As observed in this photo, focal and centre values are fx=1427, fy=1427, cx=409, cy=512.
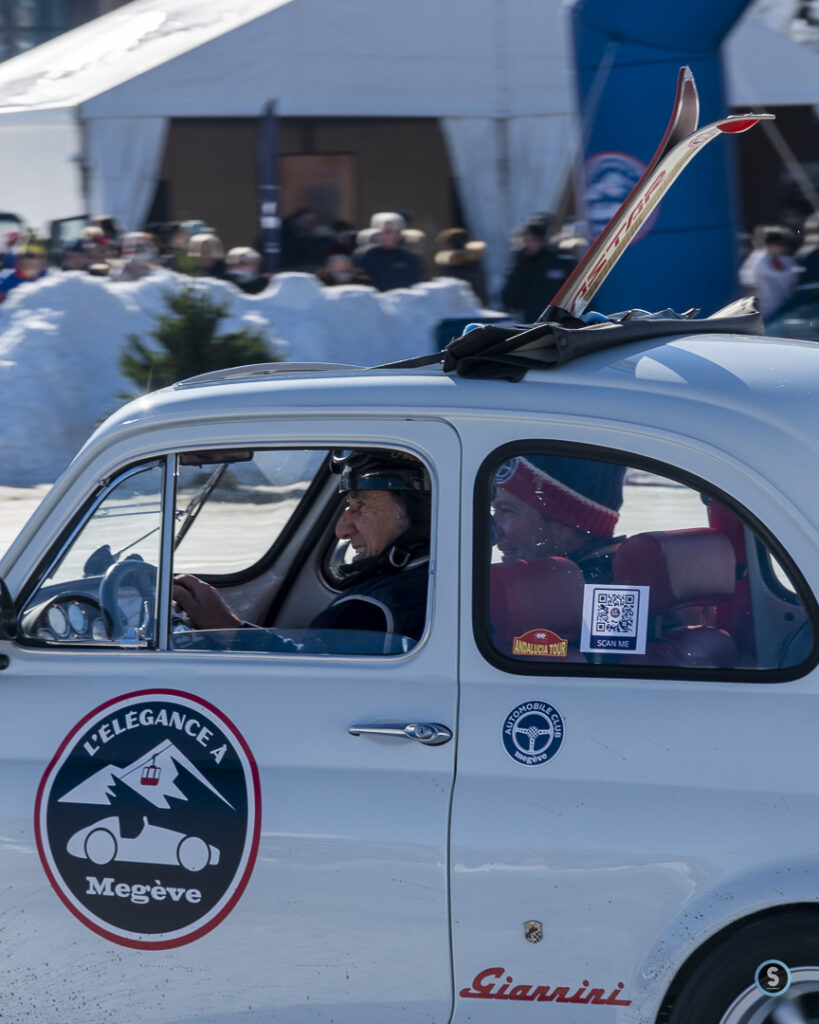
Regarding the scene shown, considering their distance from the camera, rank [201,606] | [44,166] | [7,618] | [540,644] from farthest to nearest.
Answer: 1. [44,166]
2. [201,606]
3. [7,618]
4. [540,644]

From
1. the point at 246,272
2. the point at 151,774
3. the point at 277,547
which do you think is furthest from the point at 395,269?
the point at 151,774

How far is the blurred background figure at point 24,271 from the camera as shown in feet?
44.6

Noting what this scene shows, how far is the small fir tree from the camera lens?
36.4ft

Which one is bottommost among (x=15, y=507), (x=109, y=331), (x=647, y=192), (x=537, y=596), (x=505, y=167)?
(x=15, y=507)

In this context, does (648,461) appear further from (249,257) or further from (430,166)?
(430,166)

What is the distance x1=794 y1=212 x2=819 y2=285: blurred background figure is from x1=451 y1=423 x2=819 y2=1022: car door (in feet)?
30.5

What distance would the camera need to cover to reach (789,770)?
2.53 meters

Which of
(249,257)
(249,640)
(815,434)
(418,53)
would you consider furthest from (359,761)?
(418,53)

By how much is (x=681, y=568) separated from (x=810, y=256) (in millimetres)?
9633

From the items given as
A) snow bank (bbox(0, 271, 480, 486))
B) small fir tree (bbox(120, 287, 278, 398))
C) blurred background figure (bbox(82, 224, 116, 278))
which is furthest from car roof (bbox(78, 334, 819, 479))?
blurred background figure (bbox(82, 224, 116, 278))

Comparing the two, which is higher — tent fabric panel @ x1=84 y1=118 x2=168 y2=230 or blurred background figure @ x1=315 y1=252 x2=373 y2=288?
tent fabric panel @ x1=84 y1=118 x2=168 y2=230

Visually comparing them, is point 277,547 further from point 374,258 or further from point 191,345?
Result: point 374,258

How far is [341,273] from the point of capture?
43.5 feet

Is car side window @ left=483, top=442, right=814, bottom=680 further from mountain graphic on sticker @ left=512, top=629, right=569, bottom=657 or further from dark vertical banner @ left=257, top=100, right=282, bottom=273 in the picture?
dark vertical banner @ left=257, top=100, right=282, bottom=273
